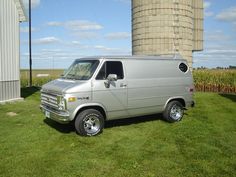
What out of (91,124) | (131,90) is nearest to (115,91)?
→ (131,90)

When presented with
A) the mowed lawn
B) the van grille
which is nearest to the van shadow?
A: the mowed lawn

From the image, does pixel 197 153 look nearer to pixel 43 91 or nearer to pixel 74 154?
pixel 74 154

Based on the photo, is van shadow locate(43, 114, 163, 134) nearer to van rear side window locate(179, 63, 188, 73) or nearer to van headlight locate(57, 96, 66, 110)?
van headlight locate(57, 96, 66, 110)

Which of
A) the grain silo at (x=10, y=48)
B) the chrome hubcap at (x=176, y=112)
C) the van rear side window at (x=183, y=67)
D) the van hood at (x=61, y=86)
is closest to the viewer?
the van hood at (x=61, y=86)

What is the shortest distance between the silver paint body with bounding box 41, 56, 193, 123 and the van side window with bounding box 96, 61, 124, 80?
0.11m

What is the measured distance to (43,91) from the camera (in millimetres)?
9469

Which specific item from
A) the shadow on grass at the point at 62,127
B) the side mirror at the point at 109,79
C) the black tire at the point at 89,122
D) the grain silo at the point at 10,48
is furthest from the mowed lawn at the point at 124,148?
the grain silo at the point at 10,48

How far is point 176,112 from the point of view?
429 inches

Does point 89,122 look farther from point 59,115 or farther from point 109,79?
point 109,79

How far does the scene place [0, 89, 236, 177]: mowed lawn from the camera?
20.1ft

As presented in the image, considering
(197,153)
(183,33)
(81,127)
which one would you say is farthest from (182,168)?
(183,33)

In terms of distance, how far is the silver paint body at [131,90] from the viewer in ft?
27.7

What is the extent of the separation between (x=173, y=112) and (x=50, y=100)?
4425 mm

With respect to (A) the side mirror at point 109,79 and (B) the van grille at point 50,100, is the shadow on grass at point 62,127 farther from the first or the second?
(A) the side mirror at point 109,79
